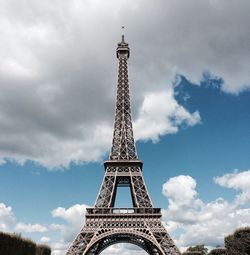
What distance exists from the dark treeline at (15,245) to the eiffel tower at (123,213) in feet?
81.0

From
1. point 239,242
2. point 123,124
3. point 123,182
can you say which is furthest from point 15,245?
point 123,124

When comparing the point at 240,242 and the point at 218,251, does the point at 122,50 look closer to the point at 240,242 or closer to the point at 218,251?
the point at 218,251

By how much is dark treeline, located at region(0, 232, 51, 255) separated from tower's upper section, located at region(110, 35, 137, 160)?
36615 mm

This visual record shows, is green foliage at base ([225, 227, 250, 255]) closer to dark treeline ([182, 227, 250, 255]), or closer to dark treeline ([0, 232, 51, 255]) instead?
dark treeline ([182, 227, 250, 255])

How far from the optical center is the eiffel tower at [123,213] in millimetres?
50688

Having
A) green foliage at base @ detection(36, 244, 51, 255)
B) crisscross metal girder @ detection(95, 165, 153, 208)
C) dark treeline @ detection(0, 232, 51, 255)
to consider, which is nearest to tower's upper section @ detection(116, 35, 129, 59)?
crisscross metal girder @ detection(95, 165, 153, 208)

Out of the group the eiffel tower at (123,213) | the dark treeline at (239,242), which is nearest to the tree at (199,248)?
the eiffel tower at (123,213)

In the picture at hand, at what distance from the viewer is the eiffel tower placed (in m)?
50.7

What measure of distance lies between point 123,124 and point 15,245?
4311 cm

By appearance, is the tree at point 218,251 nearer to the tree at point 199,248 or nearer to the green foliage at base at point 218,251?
the green foliage at base at point 218,251

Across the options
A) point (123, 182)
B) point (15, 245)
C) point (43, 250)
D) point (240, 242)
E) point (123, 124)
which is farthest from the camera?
point (123, 124)

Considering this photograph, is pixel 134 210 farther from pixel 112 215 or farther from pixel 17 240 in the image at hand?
pixel 17 240

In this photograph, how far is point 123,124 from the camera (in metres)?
64.9

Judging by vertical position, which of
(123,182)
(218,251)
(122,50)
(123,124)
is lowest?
(218,251)
